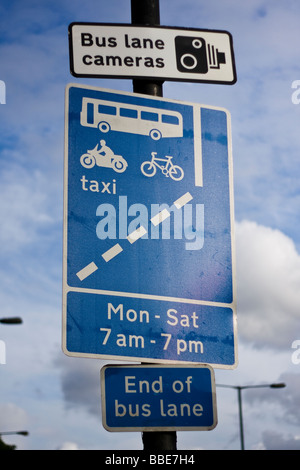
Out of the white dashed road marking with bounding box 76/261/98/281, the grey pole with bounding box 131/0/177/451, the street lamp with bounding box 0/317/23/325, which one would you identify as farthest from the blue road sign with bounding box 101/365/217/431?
the street lamp with bounding box 0/317/23/325

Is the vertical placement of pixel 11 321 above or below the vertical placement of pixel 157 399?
above

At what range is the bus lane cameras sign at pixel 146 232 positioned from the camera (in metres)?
3.13

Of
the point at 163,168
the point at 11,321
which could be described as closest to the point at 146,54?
the point at 163,168

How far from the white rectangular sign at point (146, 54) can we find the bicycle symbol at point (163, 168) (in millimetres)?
574

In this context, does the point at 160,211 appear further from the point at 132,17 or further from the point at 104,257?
the point at 132,17

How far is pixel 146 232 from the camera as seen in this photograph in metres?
3.30

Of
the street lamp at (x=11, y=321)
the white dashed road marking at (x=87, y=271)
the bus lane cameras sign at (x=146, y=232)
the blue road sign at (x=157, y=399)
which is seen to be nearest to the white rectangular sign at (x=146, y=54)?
the bus lane cameras sign at (x=146, y=232)

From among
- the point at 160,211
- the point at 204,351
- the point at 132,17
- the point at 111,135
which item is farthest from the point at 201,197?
the point at 132,17

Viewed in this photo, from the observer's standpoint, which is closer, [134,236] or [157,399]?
[157,399]

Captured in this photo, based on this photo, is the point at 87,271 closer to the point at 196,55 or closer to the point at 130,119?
the point at 130,119

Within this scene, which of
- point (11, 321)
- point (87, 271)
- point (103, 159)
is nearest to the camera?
point (87, 271)

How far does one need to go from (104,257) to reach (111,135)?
0.73 metres

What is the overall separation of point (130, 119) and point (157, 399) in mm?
1594

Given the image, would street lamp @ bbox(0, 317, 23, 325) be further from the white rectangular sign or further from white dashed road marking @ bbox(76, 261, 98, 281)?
white dashed road marking @ bbox(76, 261, 98, 281)
